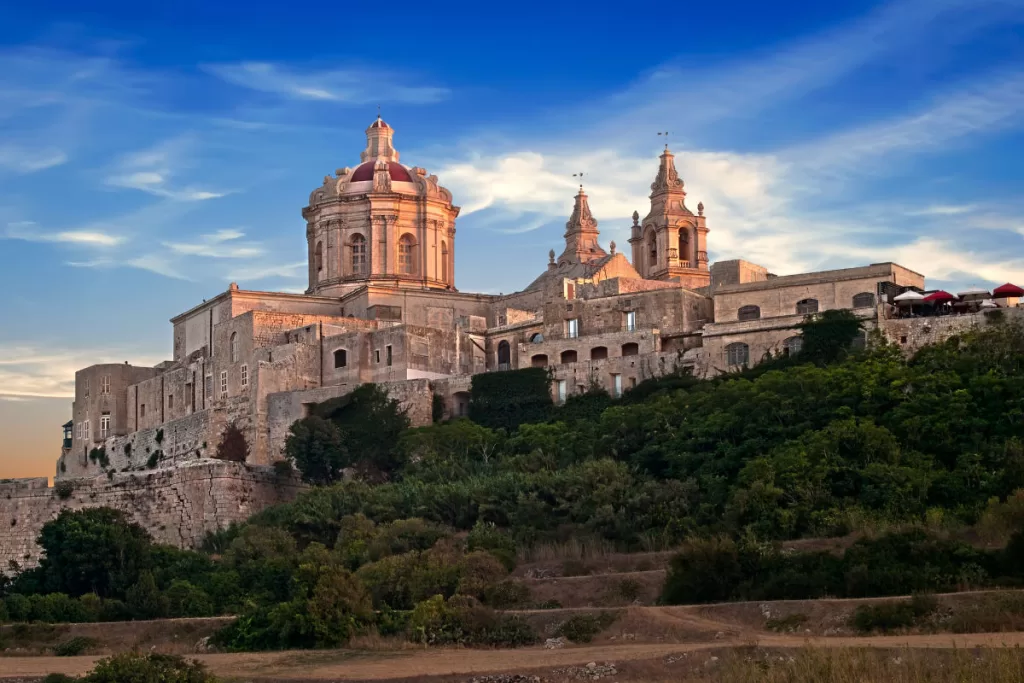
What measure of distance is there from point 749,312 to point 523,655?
78.2ft

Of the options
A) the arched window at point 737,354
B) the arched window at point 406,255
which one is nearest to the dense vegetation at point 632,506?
the arched window at point 737,354

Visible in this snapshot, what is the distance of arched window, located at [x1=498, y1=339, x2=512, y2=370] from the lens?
57025 mm

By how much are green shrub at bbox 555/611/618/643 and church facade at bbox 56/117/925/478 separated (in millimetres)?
19821

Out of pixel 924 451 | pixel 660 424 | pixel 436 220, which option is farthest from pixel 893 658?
pixel 436 220

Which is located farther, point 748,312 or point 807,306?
point 748,312

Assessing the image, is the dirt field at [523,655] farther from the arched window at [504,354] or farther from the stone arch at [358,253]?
the stone arch at [358,253]

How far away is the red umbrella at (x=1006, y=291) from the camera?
50.4 meters

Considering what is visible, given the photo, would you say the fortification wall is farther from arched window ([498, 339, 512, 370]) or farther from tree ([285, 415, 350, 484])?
arched window ([498, 339, 512, 370])

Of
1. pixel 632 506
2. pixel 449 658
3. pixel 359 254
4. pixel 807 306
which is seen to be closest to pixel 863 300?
pixel 807 306

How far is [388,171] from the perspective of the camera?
A: 6456cm

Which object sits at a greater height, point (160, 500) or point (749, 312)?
point (749, 312)

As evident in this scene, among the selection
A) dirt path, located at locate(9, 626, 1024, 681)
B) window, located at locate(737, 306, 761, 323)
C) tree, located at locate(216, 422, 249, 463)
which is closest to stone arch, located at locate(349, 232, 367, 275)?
tree, located at locate(216, 422, 249, 463)

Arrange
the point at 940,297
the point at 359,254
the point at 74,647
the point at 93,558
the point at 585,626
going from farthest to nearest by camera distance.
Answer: the point at 359,254 < the point at 940,297 < the point at 93,558 < the point at 74,647 < the point at 585,626

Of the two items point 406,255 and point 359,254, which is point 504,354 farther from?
point 359,254
